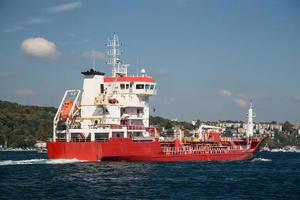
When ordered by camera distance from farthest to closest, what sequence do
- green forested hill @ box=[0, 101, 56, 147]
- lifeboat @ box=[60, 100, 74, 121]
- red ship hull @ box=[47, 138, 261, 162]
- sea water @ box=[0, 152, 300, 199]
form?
green forested hill @ box=[0, 101, 56, 147]
lifeboat @ box=[60, 100, 74, 121]
red ship hull @ box=[47, 138, 261, 162]
sea water @ box=[0, 152, 300, 199]

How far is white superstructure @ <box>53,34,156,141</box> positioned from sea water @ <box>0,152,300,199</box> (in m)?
3.97

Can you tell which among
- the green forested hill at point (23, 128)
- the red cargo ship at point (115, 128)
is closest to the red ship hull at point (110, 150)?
the red cargo ship at point (115, 128)

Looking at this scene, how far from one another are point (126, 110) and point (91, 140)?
260 inches

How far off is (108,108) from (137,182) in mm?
19233

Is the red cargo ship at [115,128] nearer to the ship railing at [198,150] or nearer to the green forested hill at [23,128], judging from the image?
the ship railing at [198,150]

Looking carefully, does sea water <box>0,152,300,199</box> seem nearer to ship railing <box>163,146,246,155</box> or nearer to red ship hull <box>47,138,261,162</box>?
red ship hull <box>47,138,261,162</box>

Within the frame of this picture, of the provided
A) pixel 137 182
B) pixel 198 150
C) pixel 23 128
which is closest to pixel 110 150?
pixel 198 150

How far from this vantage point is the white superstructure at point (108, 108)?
57219 millimetres

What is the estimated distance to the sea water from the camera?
34625 millimetres

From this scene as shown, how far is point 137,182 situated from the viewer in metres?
40.4

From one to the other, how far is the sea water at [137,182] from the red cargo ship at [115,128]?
179 cm

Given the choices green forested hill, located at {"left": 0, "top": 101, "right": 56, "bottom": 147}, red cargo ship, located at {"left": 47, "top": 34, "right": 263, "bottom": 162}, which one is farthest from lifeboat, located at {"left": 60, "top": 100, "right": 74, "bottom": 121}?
green forested hill, located at {"left": 0, "top": 101, "right": 56, "bottom": 147}

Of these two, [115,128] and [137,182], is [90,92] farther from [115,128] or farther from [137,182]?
[137,182]

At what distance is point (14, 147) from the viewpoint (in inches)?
6540
